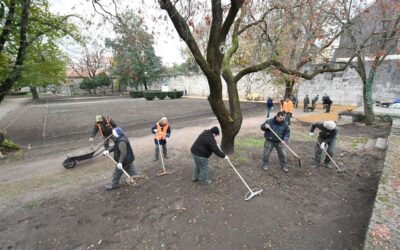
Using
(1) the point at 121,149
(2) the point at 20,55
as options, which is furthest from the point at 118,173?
(2) the point at 20,55

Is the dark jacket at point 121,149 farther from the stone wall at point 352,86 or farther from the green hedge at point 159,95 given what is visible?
the green hedge at point 159,95

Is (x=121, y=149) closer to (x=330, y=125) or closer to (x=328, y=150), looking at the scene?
(x=330, y=125)

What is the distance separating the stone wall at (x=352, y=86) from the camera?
17734mm

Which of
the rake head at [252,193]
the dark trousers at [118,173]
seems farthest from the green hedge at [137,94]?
the rake head at [252,193]

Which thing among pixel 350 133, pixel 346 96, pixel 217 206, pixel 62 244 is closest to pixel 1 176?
pixel 62 244

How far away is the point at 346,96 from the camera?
20.9 m

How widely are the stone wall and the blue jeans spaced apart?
66.5 ft

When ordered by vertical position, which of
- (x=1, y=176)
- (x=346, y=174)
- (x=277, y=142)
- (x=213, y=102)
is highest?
(x=213, y=102)

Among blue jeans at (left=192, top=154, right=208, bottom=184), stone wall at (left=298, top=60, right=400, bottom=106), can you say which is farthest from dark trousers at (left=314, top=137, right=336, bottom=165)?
stone wall at (left=298, top=60, right=400, bottom=106)

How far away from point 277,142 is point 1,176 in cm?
871

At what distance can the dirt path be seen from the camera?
3.59 metres

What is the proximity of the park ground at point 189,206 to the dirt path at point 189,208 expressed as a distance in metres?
0.02

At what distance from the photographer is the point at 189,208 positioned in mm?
4434

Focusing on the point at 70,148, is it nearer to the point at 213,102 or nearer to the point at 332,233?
the point at 213,102
